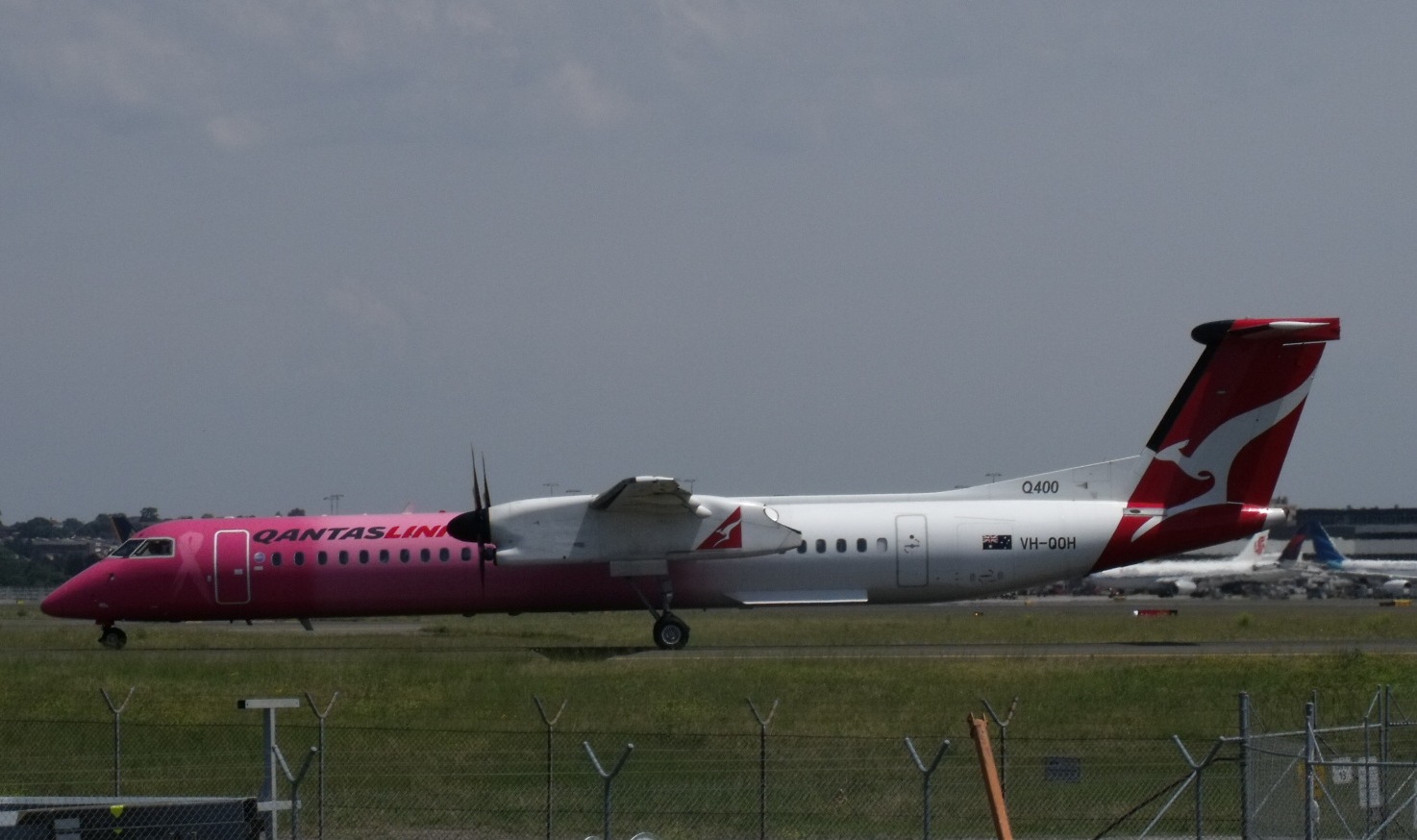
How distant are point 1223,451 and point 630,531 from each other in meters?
11.5

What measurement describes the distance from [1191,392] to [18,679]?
21.9m

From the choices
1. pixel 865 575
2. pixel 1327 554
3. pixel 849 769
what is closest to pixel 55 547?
pixel 1327 554

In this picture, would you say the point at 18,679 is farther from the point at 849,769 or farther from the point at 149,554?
the point at 849,769

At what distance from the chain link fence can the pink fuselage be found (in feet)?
28.8

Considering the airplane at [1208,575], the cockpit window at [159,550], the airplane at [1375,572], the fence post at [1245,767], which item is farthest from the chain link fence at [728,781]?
the airplane at [1375,572]

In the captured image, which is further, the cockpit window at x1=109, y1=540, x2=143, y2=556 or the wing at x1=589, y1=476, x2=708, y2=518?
the cockpit window at x1=109, y1=540, x2=143, y2=556

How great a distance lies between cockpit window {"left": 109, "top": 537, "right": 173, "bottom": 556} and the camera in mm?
32062

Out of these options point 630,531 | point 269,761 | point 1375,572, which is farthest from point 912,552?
point 1375,572

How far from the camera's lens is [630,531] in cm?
3031

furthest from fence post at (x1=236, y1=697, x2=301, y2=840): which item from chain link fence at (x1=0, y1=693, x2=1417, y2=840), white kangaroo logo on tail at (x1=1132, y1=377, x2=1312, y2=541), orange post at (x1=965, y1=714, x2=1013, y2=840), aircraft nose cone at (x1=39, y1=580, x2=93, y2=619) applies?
aircraft nose cone at (x1=39, y1=580, x2=93, y2=619)

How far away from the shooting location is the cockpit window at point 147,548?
32062mm

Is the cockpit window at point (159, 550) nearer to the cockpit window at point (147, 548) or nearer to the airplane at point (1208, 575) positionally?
the cockpit window at point (147, 548)

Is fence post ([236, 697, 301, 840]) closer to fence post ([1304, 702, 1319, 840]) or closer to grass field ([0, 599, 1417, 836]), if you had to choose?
grass field ([0, 599, 1417, 836])

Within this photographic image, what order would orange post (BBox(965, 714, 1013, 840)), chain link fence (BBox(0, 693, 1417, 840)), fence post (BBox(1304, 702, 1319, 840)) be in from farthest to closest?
chain link fence (BBox(0, 693, 1417, 840)) → fence post (BBox(1304, 702, 1319, 840)) → orange post (BBox(965, 714, 1013, 840))
